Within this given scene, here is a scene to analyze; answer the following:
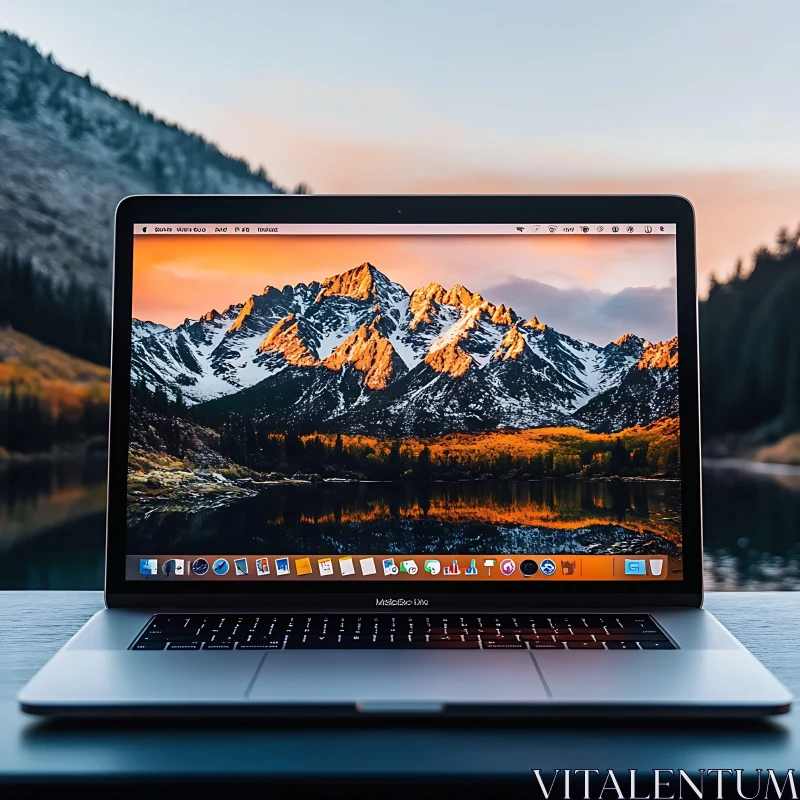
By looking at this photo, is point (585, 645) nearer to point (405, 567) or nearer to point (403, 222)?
point (405, 567)

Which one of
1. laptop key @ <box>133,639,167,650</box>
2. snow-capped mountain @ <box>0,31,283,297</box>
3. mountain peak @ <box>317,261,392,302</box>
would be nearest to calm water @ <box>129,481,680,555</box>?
laptop key @ <box>133,639,167,650</box>

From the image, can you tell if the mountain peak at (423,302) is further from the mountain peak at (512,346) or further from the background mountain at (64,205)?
the background mountain at (64,205)

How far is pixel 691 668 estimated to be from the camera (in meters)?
0.62

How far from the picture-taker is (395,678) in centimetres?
60

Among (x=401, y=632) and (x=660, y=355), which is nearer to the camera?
(x=401, y=632)

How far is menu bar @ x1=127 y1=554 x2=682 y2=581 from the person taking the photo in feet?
2.58

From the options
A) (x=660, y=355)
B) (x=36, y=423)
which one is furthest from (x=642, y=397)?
(x=36, y=423)

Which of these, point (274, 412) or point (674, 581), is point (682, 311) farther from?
point (274, 412)

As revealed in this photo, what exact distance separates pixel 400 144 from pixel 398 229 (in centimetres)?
75

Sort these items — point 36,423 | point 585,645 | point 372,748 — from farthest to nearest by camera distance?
point 36,423 → point 585,645 → point 372,748

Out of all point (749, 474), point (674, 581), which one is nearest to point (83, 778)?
→ point (674, 581)

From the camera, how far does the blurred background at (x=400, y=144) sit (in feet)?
4.66

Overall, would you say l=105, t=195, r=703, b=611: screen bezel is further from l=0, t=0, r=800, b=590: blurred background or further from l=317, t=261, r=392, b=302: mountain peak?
l=0, t=0, r=800, b=590: blurred background

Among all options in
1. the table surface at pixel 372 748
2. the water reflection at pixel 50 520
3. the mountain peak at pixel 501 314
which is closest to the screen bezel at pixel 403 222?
the mountain peak at pixel 501 314
